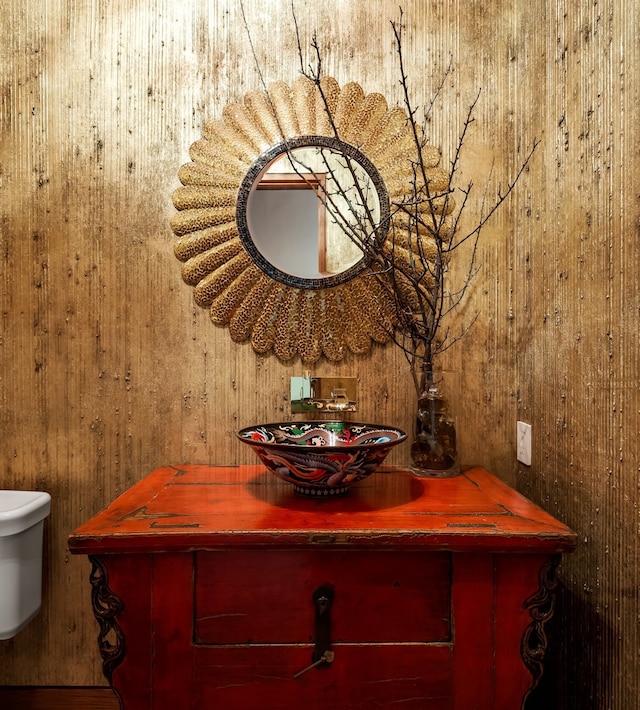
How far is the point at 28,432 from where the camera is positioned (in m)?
1.42

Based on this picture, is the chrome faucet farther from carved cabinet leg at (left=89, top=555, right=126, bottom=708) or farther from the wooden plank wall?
Answer: carved cabinet leg at (left=89, top=555, right=126, bottom=708)

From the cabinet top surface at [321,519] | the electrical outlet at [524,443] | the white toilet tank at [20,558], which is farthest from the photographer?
the electrical outlet at [524,443]

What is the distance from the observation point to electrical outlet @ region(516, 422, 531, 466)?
1.32 metres

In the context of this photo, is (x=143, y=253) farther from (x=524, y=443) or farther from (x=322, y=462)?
(x=524, y=443)

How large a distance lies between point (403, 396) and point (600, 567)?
24.2 inches

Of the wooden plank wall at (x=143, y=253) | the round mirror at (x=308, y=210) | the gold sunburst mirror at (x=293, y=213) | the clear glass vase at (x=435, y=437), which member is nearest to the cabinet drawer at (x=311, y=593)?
the clear glass vase at (x=435, y=437)

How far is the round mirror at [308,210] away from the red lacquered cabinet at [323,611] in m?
0.72

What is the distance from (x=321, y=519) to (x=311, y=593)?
0.14 metres

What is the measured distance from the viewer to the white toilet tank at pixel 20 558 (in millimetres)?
1183

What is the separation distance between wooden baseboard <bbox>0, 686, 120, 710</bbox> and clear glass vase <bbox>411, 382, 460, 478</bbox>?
115 cm

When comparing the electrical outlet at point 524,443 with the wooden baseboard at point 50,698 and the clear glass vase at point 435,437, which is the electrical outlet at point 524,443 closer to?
the clear glass vase at point 435,437

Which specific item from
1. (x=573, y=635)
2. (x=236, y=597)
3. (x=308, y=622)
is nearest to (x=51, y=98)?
(x=236, y=597)

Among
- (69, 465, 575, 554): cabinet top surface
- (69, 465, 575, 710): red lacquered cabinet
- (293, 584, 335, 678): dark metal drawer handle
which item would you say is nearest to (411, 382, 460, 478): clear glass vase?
(69, 465, 575, 554): cabinet top surface

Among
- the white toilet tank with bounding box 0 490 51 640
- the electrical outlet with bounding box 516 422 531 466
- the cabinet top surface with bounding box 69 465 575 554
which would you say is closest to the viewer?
the cabinet top surface with bounding box 69 465 575 554
